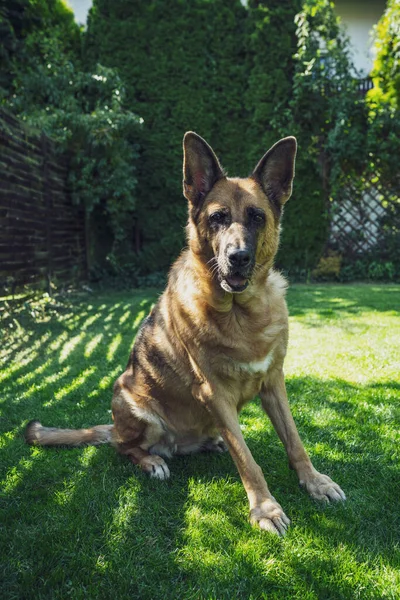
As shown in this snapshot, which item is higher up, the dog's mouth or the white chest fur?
the dog's mouth

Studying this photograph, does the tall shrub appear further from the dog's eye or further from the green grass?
the dog's eye

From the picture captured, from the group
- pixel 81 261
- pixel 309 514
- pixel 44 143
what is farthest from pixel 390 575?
pixel 81 261

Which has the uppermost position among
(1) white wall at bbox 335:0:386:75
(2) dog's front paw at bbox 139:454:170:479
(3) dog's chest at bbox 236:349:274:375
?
(1) white wall at bbox 335:0:386:75

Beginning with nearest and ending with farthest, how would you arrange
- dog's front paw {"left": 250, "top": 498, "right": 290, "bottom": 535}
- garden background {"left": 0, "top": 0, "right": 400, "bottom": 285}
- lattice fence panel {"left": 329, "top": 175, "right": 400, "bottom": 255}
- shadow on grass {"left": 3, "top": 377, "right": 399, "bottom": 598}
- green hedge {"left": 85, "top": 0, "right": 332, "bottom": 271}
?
shadow on grass {"left": 3, "top": 377, "right": 399, "bottom": 598} → dog's front paw {"left": 250, "top": 498, "right": 290, "bottom": 535} → garden background {"left": 0, "top": 0, "right": 400, "bottom": 285} → green hedge {"left": 85, "top": 0, "right": 332, "bottom": 271} → lattice fence panel {"left": 329, "top": 175, "right": 400, "bottom": 255}

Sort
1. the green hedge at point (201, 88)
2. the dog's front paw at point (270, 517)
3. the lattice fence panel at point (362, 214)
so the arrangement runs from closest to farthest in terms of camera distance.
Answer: the dog's front paw at point (270, 517)
the green hedge at point (201, 88)
the lattice fence panel at point (362, 214)

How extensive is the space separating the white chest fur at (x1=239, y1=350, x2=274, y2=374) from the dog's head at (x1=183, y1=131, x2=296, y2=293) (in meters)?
0.35

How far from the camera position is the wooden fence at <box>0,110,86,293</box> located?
6.04 metres

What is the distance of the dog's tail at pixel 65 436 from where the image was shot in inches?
106

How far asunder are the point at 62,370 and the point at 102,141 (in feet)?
16.7

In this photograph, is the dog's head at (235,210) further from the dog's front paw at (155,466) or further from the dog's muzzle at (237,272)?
the dog's front paw at (155,466)

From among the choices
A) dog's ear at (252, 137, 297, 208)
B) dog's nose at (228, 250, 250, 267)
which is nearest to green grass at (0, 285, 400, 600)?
dog's nose at (228, 250, 250, 267)

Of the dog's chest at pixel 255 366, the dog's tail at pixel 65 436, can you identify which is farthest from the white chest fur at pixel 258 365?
the dog's tail at pixel 65 436

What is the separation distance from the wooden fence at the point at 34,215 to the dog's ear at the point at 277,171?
4404 millimetres

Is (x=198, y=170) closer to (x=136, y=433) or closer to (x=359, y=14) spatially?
(x=136, y=433)
